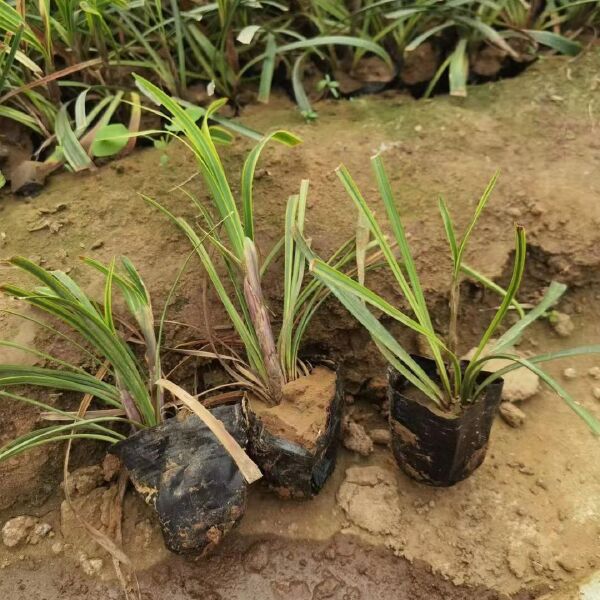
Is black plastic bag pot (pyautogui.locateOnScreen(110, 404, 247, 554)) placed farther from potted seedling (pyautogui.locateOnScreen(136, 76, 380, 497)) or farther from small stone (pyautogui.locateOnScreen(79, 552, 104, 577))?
small stone (pyautogui.locateOnScreen(79, 552, 104, 577))

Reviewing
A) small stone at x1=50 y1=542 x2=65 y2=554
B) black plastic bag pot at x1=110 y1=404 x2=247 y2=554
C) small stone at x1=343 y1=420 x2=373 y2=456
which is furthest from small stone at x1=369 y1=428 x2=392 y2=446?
small stone at x1=50 y1=542 x2=65 y2=554

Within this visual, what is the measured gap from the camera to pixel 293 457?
4.22ft

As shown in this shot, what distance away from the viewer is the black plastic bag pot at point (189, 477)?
1.23 metres

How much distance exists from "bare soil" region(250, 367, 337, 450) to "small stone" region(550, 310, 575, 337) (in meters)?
0.72

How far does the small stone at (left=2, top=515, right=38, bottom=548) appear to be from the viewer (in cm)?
135

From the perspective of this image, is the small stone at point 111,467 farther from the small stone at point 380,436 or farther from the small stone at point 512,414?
the small stone at point 512,414

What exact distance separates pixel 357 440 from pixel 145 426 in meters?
0.55

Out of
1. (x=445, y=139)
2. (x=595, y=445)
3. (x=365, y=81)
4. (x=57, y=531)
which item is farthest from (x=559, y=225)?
(x=57, y=531)

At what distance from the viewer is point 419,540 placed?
1326 millimetres

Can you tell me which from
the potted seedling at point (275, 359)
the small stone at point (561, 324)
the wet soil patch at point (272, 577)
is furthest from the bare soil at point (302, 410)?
the small stone at point (561, 324)

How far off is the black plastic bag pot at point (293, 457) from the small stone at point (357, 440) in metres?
0.10

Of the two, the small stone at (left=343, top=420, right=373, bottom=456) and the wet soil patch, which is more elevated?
the small stone at (left=343, top=420, right=373, bottom=456)

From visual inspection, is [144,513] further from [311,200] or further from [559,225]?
[559,225]

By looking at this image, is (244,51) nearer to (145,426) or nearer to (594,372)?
(145,426)
